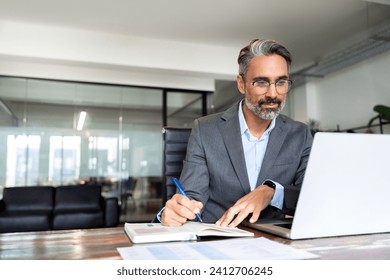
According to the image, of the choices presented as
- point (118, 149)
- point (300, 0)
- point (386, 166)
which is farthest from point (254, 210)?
point (118, 149)

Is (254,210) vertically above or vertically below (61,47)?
below

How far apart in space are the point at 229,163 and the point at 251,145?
17 centimetres

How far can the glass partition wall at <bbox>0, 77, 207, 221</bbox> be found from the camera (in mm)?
5391

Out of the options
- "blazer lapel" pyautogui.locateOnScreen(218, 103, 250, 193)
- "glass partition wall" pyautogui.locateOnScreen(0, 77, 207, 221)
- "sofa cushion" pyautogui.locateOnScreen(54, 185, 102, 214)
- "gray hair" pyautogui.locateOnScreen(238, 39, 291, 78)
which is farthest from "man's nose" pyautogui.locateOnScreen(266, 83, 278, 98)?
"glass partition wall" pyautogui.locateOnScreen(0, 77, 207, 221)

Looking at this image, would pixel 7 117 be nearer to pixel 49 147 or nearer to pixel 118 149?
pixel 49 147

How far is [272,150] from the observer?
1.38 metres

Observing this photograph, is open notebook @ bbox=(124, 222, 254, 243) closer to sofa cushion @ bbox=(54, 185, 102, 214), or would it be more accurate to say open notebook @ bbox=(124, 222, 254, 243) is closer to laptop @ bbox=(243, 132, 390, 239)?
laptop @ bbox=(243, 132, 390, 239)

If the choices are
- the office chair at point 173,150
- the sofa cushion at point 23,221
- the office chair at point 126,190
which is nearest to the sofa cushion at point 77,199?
the sofa cushion at point 23,221

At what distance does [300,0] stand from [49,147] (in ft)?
14.8

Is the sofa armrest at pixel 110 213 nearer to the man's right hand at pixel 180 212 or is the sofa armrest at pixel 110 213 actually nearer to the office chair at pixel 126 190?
the office chair at pixel 126 190

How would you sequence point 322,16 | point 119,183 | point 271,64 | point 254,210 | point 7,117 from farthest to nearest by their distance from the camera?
point 119,183 → point 7,117 → point 322,16 → point 271,64 → point 254,210

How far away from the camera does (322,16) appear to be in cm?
431

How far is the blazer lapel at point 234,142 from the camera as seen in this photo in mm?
1320

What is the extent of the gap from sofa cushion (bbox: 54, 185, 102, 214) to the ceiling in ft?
7.83
